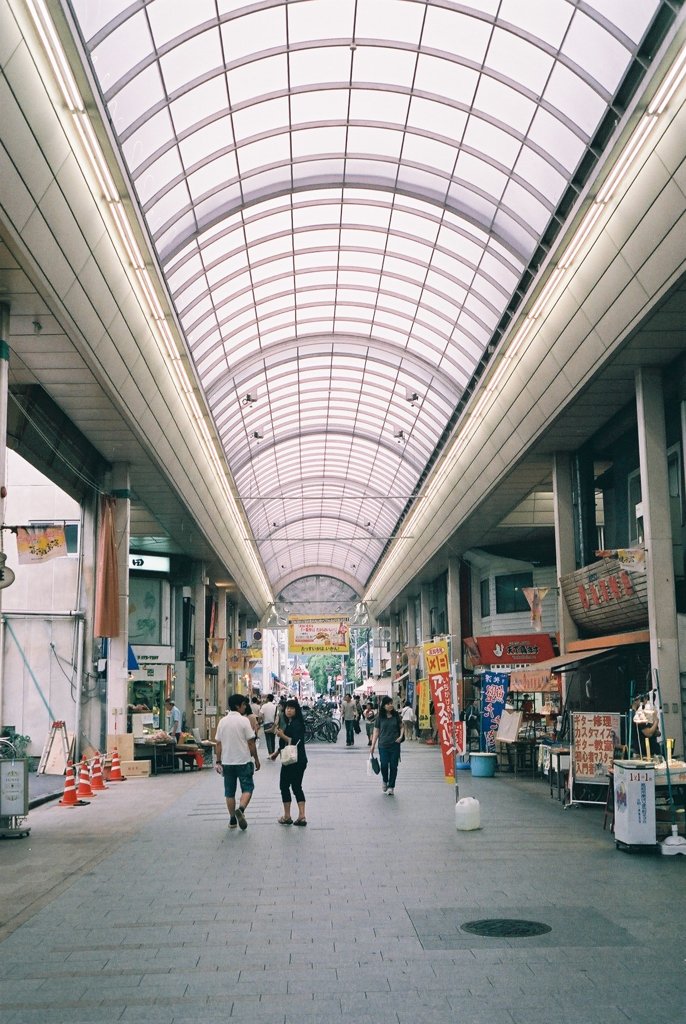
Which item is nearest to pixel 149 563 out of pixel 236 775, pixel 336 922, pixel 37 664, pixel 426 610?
pixel 37 664

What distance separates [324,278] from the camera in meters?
21.5

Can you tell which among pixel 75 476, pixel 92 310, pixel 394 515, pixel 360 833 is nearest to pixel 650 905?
pixel 360 833

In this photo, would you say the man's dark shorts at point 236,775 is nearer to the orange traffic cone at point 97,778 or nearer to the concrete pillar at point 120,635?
the orange traffic cone at point 97,778

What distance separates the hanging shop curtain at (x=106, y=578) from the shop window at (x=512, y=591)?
15.3 meters

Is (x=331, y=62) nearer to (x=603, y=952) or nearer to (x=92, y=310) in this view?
(x=92, y=310)

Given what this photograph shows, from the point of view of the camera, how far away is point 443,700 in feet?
48.1

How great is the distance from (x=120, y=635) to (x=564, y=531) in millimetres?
8882

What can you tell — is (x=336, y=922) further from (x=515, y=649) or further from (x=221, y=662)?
(x=221, y=662)

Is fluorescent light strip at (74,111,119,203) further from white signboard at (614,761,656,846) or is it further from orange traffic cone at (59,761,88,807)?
white signboard at (614,761,656,846)

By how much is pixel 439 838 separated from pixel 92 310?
Answer: 25.7 feet

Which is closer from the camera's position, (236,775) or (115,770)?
(236,775)

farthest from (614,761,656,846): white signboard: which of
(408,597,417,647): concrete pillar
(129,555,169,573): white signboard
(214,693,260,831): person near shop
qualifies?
Answer: (408,597,417,647): concrete pillar

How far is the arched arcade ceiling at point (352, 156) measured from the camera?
12.1 metres

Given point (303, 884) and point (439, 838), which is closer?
point (303, 884)
